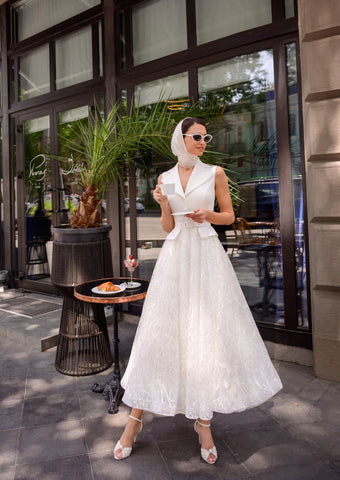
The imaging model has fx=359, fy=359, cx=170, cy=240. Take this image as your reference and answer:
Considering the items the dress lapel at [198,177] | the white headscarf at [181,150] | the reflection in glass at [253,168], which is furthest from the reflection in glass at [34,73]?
the dress lapel at [198,177]

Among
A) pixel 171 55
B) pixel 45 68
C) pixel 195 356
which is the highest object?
pixel 45 68

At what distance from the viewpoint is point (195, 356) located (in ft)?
6.49

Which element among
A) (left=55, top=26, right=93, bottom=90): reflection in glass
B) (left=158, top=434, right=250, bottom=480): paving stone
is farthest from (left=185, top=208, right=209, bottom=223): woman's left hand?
(left=55, top=26, right=93, bottom=90): reflection in glass

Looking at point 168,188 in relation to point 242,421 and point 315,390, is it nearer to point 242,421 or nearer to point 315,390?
point 242,421

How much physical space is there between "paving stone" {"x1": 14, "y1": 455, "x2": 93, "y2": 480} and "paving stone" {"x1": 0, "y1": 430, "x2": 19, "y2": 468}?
4.1 inches

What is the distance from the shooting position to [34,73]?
601 centimetres

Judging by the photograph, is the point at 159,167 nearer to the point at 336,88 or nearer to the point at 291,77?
the point at 291,77

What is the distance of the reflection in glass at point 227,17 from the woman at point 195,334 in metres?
2.39

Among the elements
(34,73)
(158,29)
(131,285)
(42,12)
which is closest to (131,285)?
(131,285)

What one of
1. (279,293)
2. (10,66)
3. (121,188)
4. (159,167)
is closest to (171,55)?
(159,167)

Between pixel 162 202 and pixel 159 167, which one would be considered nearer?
pixel 162 202

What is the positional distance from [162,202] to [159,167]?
2517mm

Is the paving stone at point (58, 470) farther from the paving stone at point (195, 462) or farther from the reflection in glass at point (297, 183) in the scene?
the reflection in glass at point (297, 183)

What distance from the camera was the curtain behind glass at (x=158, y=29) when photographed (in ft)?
14.3
